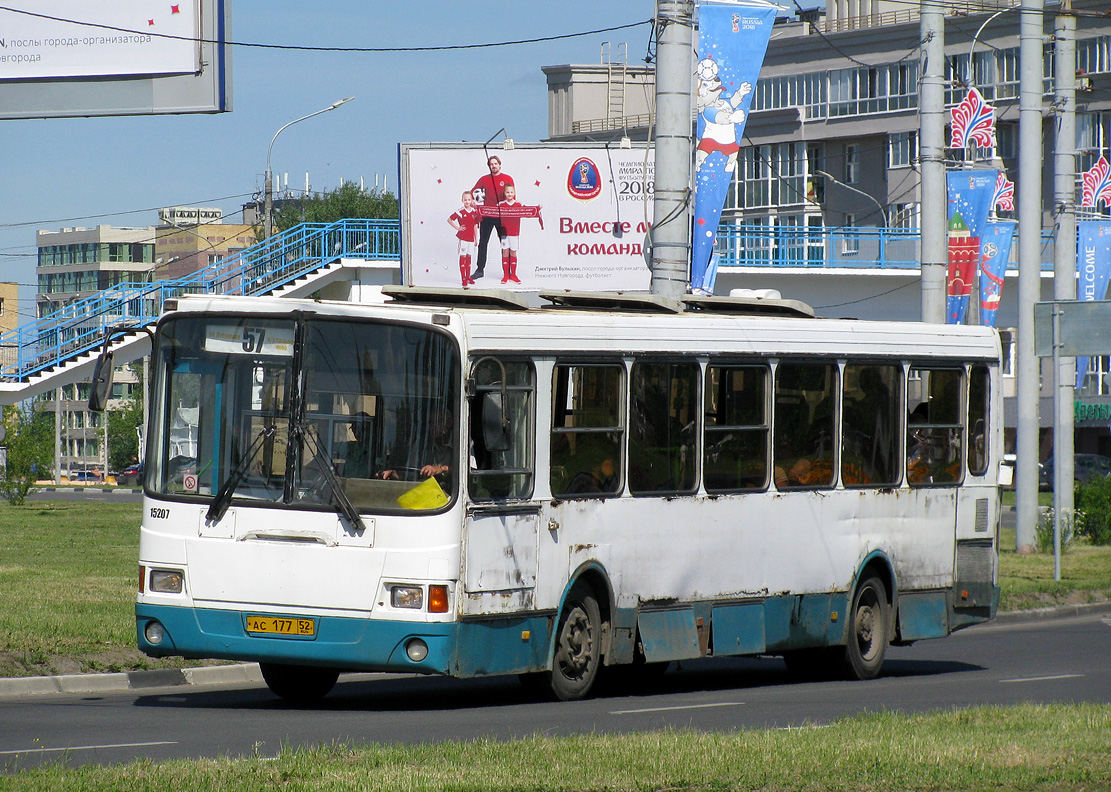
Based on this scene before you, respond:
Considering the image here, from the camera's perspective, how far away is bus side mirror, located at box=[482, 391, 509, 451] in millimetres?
11305

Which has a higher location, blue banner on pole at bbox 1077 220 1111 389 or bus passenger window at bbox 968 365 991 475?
blue banner on pole at bbox 1077 220 1111 389

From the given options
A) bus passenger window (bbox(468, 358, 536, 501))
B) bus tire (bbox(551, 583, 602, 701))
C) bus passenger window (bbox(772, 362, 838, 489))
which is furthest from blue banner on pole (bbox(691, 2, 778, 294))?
bus passenger window (bbox(468, 358, 536, 501))

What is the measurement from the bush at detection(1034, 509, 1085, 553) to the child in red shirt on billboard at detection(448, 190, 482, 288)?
9792 mm

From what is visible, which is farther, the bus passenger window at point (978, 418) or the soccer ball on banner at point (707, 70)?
the soccer ball on banner at point (707, 70)

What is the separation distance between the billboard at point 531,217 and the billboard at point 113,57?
5.40 m

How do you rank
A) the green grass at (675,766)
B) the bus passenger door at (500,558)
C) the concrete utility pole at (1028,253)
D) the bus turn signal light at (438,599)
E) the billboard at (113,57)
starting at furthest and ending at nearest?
1. the concrete utility pole at (1028,253)
2. the billboard at (113,57)
3. the bus passenger door at (500,558)
4. the bus turn signal light at (438,599)
5. the green grass at (675,766)

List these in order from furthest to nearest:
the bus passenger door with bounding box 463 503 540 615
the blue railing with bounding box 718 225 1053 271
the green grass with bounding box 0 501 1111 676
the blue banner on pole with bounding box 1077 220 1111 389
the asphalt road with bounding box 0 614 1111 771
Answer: the blue railing with bounding box 718 225 1053 271
the blue banner on pole with bounding box 1077 220 1111 389
the green grass with bounding box 0 501 1111 676
the bus passenger door with bounding box 463 503 540 615
the asphalt road with bounding box 0 614 1111 771

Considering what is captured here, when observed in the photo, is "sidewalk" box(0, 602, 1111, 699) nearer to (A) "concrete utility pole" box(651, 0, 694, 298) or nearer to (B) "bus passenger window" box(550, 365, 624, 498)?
(B) "bus passenger window" box(550, 365, 624, 498)

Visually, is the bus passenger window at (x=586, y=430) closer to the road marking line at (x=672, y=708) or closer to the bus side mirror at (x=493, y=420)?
the bus side mirror at (x=493, y=420)

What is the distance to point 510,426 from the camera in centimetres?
1160

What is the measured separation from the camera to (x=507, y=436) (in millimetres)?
11555

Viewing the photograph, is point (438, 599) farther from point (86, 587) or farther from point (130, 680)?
point (86, 587)

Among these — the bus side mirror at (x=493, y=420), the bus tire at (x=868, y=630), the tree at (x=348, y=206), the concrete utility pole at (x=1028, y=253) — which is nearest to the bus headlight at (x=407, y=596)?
the bus side mirror at (x=493, y=420)

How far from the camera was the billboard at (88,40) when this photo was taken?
2325 centimetres
